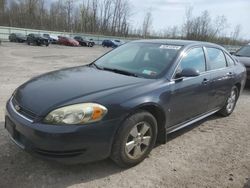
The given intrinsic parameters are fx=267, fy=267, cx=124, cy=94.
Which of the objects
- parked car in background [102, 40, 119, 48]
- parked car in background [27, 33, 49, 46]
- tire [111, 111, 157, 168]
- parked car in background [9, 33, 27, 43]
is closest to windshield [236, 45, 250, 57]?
tire [111, 111, 157, 168]

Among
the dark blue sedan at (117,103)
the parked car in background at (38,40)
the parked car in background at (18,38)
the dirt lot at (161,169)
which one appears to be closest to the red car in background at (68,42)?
the parked car in background at (18,38)

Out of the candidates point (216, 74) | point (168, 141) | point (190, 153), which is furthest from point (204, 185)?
point (216, 74)

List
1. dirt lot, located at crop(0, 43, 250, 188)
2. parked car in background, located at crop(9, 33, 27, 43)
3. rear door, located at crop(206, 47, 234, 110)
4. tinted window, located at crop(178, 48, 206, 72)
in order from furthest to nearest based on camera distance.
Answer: parked car in background, located at crop(9, 33, 27, 43), rear door, located at crop(206, 47, 234, 110), tinted window, located at crop(178, 48, 206, 72), dirt lot, located at crop(0, 43, 250, 188)

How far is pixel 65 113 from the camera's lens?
2803 mm

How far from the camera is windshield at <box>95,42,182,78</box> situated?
3.87 m

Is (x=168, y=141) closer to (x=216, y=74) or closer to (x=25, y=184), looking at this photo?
(x=216, y=74)

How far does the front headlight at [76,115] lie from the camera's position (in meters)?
2.78

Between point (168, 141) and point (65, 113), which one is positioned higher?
point (65, 113)

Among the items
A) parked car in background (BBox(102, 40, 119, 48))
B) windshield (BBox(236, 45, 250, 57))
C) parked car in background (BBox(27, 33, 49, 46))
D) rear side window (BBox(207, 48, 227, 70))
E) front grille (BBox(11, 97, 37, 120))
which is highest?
rear side window (BBox(207, 48, 227, 70))

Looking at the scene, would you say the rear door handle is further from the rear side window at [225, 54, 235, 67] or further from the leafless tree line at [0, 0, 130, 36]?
the leafless tree line at [0, 0, 130, 36]

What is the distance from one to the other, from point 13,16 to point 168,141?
238ft

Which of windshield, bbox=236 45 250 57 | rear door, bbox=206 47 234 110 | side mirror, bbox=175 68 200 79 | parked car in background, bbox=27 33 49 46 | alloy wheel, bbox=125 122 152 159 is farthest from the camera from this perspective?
parked car in background, bbox=27 33 49 46

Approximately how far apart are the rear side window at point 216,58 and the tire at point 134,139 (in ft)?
6.57

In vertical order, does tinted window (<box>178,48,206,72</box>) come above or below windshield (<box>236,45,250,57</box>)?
above
